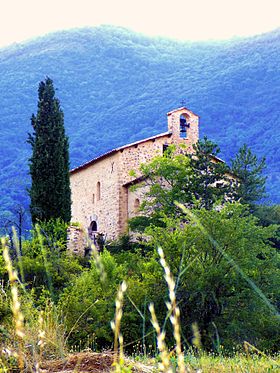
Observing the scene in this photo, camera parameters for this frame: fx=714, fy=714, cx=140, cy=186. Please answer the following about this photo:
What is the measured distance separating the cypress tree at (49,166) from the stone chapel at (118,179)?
3.19 meters

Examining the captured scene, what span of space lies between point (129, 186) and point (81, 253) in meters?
4.93

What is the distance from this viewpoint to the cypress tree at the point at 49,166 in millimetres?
28297

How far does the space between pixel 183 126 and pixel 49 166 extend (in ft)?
28.9

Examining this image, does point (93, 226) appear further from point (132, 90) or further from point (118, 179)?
point (132, 90)

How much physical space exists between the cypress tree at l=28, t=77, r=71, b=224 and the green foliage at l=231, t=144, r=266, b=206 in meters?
8.43

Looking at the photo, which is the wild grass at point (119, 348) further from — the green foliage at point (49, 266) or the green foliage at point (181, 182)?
the green foliage at point (181, 182)

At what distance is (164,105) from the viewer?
309ft

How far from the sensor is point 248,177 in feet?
116

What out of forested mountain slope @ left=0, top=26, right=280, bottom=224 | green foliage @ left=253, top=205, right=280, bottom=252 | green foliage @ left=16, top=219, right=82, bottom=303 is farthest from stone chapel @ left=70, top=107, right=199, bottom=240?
forested mountain slope @ left=0, top=26, right=280, bottom=224

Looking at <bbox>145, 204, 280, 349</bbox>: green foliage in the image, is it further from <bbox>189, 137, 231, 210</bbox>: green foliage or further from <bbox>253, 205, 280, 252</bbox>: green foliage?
<bbox>253, 205, 280, 252</bbox>: green foliage

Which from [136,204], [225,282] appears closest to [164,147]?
[136,204]

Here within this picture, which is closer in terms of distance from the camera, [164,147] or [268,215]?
[164,147]

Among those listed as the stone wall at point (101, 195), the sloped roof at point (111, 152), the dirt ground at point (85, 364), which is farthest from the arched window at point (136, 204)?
the dirt ground at point (85, 364)

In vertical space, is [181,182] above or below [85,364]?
above
